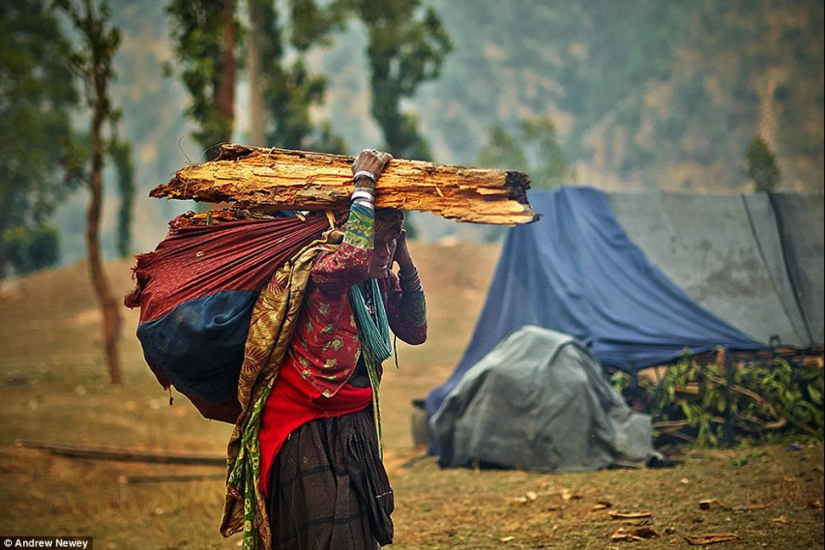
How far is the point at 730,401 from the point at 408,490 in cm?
281

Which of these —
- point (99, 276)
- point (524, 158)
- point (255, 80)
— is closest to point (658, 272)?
point (99, 276)

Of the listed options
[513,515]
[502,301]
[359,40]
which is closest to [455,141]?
[359,40]

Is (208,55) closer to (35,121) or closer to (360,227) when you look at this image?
(360,227)

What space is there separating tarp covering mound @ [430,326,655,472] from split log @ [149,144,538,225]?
3456 mm

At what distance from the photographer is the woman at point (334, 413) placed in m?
2.92

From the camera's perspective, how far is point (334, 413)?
3072 millimetres

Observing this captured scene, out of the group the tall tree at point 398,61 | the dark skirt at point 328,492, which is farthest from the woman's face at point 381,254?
the tall tree at point 398,61

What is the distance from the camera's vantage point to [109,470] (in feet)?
26.9

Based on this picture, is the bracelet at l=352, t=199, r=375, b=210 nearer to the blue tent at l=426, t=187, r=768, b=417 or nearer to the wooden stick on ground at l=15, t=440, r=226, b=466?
the blue tent at l=426, t=187, r=768, b=417

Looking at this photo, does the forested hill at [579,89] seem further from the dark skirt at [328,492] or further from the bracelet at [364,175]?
the dark skirt at [328,492]

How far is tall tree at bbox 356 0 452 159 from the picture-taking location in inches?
942

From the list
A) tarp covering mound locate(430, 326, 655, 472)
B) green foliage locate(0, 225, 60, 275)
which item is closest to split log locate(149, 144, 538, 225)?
tarp covering mound locate(430, 326, 655, 472)

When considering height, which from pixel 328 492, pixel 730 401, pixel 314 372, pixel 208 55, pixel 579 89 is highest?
pixel 579 89

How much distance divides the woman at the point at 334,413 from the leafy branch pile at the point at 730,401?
423 centimetres
